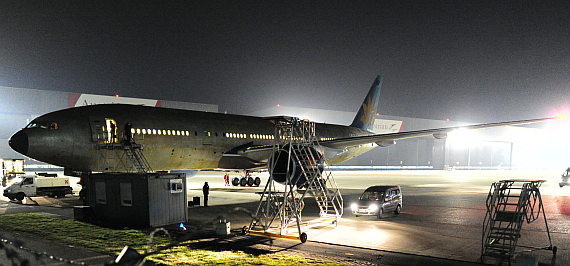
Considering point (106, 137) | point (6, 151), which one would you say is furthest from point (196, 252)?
point (6, 151)

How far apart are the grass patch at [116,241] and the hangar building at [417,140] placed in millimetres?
46587

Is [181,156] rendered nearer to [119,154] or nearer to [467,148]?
[119,154]

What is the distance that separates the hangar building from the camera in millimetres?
58781

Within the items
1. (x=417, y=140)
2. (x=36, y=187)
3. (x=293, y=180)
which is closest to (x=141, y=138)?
(x=36, y=187)

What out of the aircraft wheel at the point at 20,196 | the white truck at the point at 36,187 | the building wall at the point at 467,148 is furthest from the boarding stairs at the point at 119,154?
the building wall at the point at 467,148

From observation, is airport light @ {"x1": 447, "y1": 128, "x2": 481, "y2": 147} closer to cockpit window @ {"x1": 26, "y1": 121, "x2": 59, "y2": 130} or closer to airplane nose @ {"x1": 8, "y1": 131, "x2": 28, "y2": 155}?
cockpit window @ {"x1": 26, "y1": 121, "x2": 59, "y2": 130}

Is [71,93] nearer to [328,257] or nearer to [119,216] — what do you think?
[119,216]

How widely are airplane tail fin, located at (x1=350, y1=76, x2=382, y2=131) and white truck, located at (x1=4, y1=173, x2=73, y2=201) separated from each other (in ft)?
88.0

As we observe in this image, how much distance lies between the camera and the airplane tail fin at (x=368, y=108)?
44.3 meters

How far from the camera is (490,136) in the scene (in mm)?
108375

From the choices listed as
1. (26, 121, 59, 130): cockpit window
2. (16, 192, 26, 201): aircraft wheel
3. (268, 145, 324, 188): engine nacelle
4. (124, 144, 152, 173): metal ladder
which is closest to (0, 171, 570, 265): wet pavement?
(16, 192, 26, 201): aircraft wheel

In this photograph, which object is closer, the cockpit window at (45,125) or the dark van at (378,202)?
the dark van at (378,202)

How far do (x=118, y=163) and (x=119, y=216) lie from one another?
6.72m

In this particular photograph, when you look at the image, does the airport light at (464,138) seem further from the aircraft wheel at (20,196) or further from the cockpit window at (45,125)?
the cockpit window at (45,125)
